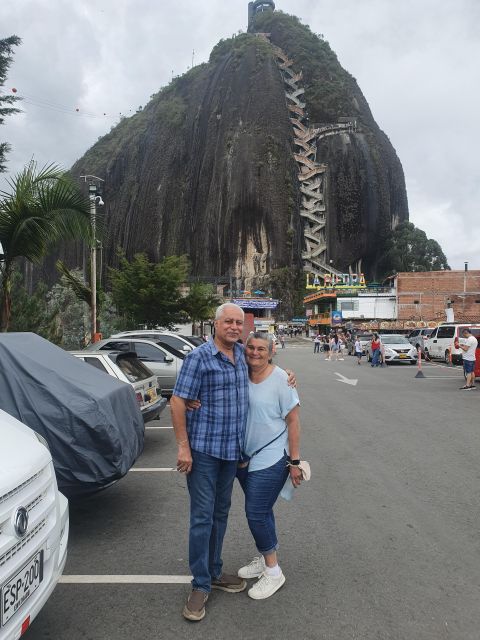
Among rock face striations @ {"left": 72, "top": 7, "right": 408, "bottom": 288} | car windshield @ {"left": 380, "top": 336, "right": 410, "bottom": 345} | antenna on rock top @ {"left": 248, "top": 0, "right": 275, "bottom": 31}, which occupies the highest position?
antenna on rock top @ {"left": 248, "top": 0, "right": 275, "bottom": 31}

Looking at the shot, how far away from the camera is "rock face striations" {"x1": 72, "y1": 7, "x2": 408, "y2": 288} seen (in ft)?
290

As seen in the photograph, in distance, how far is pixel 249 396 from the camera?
3.32 metres

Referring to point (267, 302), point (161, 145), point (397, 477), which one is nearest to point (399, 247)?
point (267, 302)

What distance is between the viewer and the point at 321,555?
3898 mm

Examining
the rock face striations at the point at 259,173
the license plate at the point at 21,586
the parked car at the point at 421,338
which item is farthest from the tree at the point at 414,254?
the license plate at the point at 21,586

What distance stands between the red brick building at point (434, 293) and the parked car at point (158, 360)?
57.1 metres

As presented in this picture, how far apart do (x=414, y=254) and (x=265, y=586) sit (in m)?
90.9

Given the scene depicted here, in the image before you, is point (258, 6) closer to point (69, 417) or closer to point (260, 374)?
point (69, 417)

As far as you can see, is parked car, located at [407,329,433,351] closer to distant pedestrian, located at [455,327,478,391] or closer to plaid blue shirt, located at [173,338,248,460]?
distant pedestrian, located at [455,327,478,391]

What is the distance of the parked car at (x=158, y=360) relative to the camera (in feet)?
39.7

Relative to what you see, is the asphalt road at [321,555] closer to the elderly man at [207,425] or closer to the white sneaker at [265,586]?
the white sneaker at [265,586]

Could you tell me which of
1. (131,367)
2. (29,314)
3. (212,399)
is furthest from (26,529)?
(29,314)

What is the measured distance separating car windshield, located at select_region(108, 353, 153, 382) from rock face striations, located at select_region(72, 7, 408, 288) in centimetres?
7848

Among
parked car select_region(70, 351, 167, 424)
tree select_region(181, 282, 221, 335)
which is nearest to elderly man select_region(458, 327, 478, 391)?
parked car select_region(70, 351, 167, 424)
